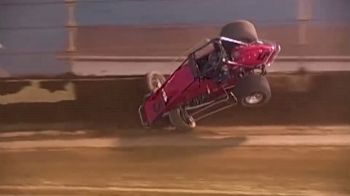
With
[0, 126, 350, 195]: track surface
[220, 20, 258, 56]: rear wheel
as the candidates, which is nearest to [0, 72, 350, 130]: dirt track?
[0, 126, 350, 195]: track surface

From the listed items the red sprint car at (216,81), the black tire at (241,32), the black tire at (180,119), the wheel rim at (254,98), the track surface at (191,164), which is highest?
the black tire at (241,32)

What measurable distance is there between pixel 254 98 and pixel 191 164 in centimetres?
17

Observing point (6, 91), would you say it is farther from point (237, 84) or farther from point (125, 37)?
point (237, 84)

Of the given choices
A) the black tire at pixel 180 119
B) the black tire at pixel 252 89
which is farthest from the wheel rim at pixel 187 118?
the black tire at pixel 252 89

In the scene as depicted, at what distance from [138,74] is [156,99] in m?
0.14

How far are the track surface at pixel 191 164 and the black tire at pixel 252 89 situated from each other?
0.08 meters

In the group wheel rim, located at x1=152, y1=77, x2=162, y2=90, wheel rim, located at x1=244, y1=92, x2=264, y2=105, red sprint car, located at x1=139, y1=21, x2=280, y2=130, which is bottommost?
wheel rim, located at x1=244, y1=92, x2=264, y2=105

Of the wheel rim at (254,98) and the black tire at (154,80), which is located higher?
the black tire at (154,80)

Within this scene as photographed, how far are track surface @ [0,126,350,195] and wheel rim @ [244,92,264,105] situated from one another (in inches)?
2.7

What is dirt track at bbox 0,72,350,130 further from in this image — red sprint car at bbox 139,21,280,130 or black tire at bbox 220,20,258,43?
black tire at bbox 220,20,258,43

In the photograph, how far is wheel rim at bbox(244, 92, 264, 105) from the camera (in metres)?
1.53

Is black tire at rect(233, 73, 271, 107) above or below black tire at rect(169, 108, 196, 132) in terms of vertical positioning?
above

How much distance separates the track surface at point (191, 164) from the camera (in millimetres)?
1491

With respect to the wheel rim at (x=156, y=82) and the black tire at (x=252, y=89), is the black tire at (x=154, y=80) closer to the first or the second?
the wheel rim at (x=156, y=82)
